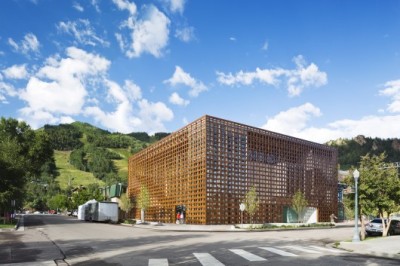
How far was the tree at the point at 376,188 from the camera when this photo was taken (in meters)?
25.0

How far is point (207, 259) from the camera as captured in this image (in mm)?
13453

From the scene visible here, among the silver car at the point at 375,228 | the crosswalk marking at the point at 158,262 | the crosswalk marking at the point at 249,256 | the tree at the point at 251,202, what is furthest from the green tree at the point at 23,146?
the crosswalk marking at the point at 158,262

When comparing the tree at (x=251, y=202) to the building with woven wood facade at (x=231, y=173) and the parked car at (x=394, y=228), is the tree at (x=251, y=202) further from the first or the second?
the parked car at (x=394, y=228)

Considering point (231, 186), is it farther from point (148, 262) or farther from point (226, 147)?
point (148, 262)

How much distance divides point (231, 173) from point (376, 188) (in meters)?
22.9

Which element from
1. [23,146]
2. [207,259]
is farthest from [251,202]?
[207,259]

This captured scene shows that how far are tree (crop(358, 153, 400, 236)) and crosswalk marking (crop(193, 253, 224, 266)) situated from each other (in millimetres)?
14122

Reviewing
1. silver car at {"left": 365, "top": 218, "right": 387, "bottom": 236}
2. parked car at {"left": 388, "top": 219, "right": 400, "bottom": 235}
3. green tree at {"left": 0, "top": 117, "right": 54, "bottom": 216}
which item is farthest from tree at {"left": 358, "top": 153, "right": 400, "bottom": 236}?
green tree at {"left": 0, "top": 117, "right": 54, "bottom": 216}

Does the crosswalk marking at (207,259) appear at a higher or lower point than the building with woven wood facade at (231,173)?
lower

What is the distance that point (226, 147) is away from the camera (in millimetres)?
46844

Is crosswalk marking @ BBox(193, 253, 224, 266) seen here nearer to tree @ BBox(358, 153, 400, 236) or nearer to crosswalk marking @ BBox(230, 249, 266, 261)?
crosswalk marking @ BBox(230, 249, 266, 261)

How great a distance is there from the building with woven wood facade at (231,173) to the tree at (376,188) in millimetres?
21194

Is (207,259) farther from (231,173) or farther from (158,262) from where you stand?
(231,173)

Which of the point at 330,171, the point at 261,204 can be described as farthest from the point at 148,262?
the point at 330,171
